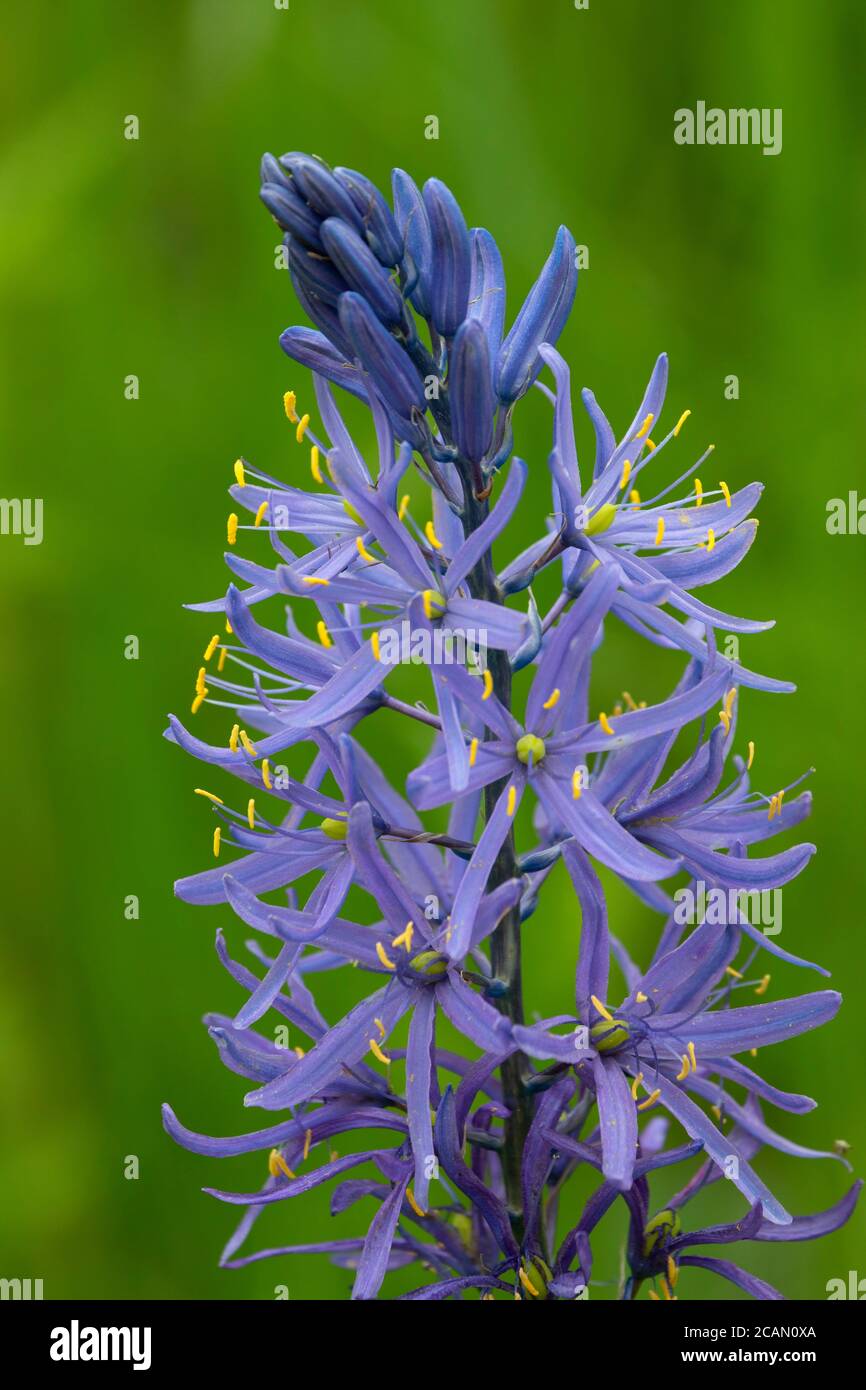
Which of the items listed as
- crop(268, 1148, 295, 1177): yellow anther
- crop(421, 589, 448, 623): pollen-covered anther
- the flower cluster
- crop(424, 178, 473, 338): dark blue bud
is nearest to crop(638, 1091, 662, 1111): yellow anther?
the flower cluster

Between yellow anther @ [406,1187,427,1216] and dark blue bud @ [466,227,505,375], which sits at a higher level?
dark blue bud @ [466,227,505,375]

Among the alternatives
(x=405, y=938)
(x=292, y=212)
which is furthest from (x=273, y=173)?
(x=405, y=938)

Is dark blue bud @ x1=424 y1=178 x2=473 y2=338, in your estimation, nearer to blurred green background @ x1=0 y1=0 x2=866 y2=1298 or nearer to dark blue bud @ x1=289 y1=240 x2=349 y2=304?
dark blue bud @ x1=289 y1=240 x2=349 y2=304

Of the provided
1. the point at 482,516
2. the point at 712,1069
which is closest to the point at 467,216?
the point at 482,516

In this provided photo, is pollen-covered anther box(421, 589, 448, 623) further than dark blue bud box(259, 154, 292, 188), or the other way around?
dark blue bud box(259, 154, 292, 188)
